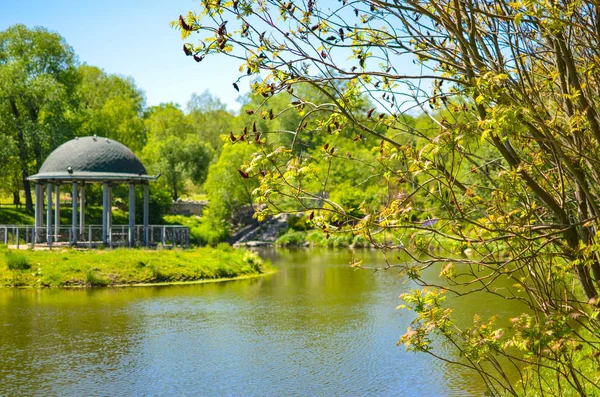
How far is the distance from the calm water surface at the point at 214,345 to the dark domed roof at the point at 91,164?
316 inches

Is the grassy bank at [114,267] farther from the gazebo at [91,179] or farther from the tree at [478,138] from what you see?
the tree at [478,138]

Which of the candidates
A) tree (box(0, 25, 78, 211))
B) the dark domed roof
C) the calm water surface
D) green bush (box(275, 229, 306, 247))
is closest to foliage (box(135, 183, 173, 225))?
tree (box(0, 25, 78, 211))

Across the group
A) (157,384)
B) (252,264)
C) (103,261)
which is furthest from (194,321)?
(252,264)

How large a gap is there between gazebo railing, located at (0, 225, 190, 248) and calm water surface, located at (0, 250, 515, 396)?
22.8 ft

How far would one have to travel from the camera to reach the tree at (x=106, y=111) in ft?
146

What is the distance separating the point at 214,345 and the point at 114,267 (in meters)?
10.1

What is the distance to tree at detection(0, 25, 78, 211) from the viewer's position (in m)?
37.5

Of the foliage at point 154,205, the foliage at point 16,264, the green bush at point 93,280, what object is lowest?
the green bush at point 93,280

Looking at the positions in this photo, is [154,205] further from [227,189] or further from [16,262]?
[16,262]

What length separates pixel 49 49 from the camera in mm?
41844

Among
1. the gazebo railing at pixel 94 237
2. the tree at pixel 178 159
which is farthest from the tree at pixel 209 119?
the gazebo railing at pixel 94 237

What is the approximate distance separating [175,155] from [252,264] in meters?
32.0

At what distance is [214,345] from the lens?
12.6 metres

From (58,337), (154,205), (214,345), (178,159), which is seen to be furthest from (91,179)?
(178,159)
